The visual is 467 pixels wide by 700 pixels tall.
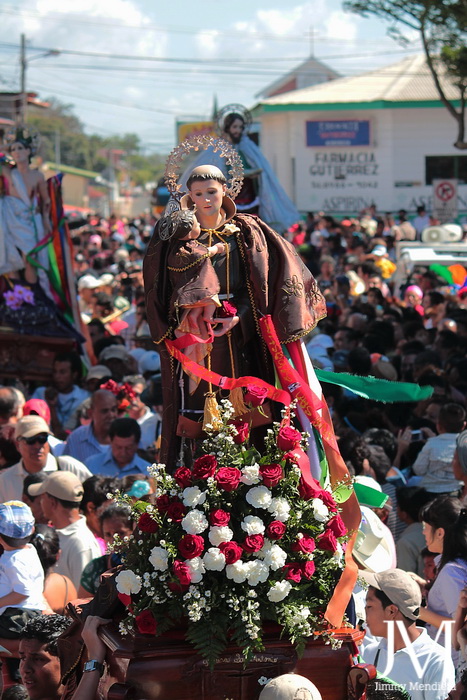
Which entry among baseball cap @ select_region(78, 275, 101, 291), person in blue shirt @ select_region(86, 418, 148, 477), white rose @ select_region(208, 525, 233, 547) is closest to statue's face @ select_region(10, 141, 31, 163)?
baseball cap @ select_region(78, 275, 101, 291)

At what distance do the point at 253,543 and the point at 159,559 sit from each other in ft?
1.05

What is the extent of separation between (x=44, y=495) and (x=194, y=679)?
8.63 feet

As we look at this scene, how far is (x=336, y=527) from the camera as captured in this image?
398cm

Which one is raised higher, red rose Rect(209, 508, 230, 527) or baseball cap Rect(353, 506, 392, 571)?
red rose Rect(209, 508, 230, 527)

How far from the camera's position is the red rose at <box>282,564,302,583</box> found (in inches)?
150

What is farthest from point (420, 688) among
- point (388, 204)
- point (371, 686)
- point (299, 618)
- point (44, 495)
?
point (388, 204)

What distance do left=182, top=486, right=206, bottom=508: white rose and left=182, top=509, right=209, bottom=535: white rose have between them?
41mm

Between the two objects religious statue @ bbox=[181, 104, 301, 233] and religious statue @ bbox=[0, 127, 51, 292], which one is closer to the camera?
religious statue @ bbox=[181, 104, 301, 233]

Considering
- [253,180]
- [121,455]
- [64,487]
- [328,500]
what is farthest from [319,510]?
[253,180]

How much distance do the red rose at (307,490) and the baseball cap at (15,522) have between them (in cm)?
166

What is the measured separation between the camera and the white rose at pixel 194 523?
12.4 feet

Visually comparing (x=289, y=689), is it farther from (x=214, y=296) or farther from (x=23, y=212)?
(x=23, y=212)

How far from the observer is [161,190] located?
104 feet

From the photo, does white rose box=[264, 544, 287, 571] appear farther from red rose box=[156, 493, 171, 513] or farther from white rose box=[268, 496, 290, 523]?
red rose box=[156, 493, 171, 513]
